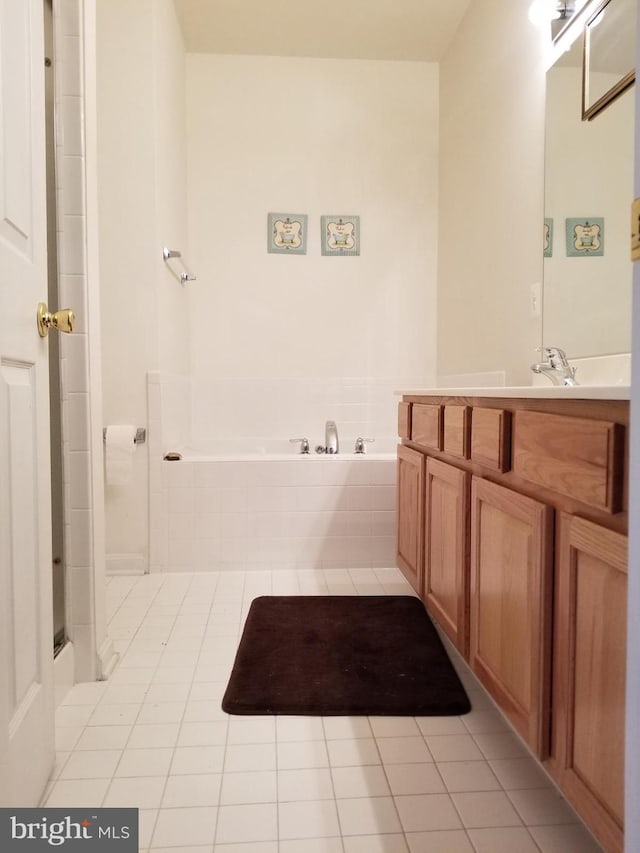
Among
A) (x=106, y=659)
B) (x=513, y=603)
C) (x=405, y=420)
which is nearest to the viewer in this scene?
(x=513, y=603)

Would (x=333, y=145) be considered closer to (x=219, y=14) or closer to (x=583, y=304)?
(x=219, y=14)

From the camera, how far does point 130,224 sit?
2.46 metres

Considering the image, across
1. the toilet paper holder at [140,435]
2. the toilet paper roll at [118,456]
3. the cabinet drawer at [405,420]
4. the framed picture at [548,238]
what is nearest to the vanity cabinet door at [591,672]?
the cabinet drawer at [405,420]

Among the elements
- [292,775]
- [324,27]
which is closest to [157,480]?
[292,775]

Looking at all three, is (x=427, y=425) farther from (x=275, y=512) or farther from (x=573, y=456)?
(x=275, y=512)

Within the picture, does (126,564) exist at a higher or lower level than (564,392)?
lower

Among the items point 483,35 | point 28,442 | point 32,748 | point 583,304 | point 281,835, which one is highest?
point 483,35

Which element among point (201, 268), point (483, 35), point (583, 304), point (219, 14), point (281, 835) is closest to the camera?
point (281, 835)

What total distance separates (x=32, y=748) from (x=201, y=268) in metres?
2.71

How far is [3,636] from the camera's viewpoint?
3.02ft

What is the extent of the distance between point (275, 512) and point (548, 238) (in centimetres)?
162

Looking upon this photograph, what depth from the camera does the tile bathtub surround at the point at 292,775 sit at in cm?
102

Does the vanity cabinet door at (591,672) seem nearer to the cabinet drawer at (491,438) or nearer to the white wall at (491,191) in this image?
the cabinet drawer at (491,438)

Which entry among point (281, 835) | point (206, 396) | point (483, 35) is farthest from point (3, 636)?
point (483, 35)
